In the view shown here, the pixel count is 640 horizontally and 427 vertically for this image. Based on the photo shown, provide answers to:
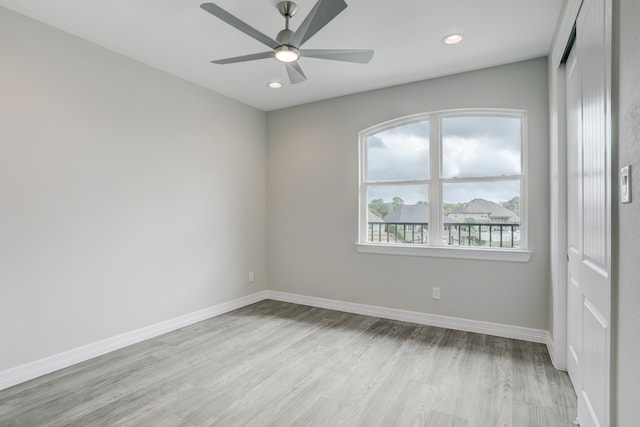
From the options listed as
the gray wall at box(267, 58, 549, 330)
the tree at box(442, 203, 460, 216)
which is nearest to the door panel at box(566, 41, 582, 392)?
the gray wall at box(267, 58, 549, 330)

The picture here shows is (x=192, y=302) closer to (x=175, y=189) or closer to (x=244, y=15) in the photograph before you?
(x=175, y=189)

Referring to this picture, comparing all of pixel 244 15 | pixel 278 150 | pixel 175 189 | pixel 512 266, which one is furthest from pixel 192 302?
pixel 512 266

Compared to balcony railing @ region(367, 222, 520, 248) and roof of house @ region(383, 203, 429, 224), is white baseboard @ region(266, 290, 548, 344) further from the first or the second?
roof of house @ region(383, 203, 429, 224)

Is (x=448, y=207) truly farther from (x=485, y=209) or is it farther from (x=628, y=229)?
(x=628, y=229)

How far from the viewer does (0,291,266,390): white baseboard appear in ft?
7.99

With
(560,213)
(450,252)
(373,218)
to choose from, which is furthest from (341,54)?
(450,252)

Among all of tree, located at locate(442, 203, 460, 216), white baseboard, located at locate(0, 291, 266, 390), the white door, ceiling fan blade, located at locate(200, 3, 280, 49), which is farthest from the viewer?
tree, located at locate(442, 203, 460, 216)

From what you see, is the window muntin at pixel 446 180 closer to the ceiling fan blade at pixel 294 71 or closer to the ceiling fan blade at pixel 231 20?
the ceiling fan blade at pixel 294 71

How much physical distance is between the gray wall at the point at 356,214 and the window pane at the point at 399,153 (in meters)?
0.19

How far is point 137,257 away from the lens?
3242mm

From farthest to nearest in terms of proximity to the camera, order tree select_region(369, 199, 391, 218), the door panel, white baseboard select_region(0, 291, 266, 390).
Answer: tree select_region(369, 199, 391, 218) < white baseboard select_region(0, 291, 266, 390) < the door panel

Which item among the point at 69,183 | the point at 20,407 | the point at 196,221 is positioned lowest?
the point at 20,407

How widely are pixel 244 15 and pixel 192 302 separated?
2.96 meters

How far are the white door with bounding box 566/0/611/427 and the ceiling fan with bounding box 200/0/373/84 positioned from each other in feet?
4.18
